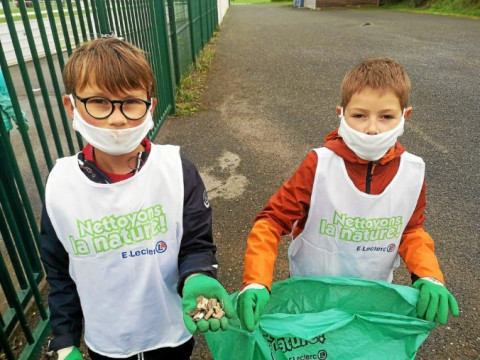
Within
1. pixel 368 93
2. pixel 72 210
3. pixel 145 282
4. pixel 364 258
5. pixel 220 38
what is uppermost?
pixel 368 93

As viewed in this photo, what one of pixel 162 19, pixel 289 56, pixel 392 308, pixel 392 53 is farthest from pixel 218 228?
pixel 392 53

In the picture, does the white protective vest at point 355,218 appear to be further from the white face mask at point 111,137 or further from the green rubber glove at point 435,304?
the white face mask at point 111,137

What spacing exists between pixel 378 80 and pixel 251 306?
39.2 inches

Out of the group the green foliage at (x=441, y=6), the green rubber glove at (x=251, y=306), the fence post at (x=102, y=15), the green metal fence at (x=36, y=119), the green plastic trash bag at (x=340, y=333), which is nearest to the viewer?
the green rubber glove at (x=251, y=306)

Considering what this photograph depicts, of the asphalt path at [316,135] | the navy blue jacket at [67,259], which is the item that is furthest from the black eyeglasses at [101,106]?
the asphalt path at [316,135]

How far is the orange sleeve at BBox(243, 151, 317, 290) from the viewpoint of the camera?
1496 millimetres

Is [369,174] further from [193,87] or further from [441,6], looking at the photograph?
[441,6]

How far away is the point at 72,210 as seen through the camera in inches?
49.5

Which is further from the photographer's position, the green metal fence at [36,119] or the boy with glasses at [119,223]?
the green metal fence at [36,119]

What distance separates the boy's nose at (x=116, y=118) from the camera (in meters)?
1.24

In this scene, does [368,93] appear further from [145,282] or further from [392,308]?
[145,282]

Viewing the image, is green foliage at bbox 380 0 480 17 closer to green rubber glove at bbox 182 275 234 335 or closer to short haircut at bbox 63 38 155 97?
short haircut at bbox 63 38 155 97

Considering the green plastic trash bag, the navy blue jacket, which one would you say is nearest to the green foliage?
the green plastic trash bag

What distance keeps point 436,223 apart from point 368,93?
7.49 feet
